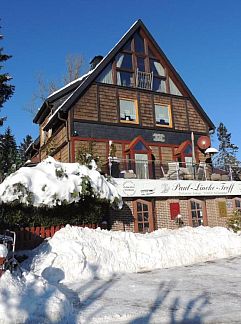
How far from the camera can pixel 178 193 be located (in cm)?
1573

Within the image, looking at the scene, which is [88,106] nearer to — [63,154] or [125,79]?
[63,154]

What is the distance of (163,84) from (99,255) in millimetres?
13777

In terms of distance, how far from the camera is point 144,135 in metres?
18.8

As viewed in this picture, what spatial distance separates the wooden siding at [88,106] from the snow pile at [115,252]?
8.11m

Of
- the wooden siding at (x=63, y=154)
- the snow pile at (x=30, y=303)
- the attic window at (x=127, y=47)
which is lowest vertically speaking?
the snow pile at (x=30, y=303)

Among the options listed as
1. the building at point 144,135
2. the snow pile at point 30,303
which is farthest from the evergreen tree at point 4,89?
the snow pile at point 30,303

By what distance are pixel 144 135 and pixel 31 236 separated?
10.1 meters

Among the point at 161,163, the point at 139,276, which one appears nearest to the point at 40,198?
the point at 139,276

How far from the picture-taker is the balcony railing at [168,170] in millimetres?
15594

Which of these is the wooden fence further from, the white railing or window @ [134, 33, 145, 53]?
window @ [134, 33, 145, 53]

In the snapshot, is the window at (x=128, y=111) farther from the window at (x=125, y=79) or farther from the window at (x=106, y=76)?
the window at (x=106, y=76)

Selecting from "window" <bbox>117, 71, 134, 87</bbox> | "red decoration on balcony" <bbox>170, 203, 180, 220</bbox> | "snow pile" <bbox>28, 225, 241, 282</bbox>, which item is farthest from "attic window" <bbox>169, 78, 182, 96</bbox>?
"snow pile" <bbox>28, 225, 241, 282</bbox>

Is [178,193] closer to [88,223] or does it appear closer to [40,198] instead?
[88,223]

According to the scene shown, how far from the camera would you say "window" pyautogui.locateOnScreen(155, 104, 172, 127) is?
1966 cm
